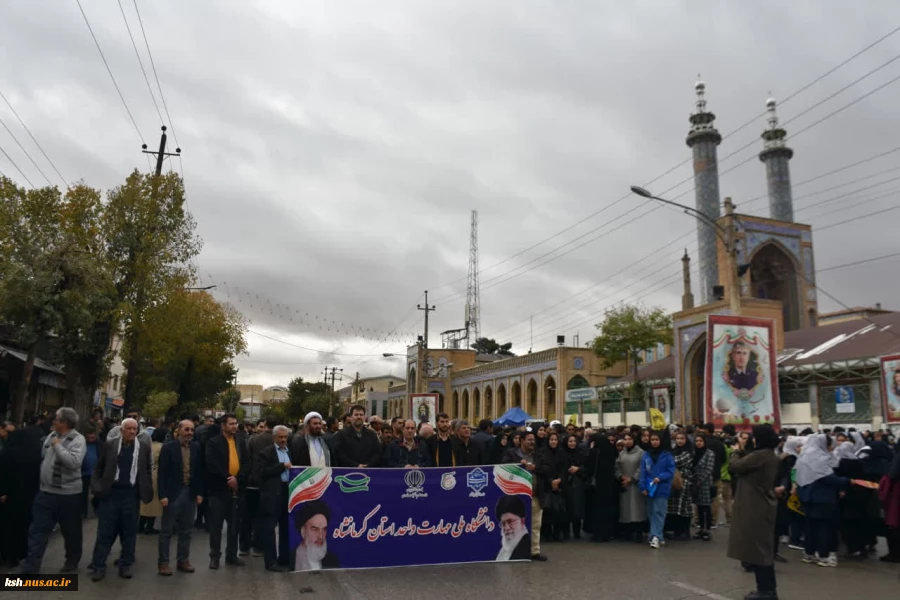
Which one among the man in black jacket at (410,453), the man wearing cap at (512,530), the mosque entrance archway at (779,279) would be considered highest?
the mosque entrance archway at (779,279)

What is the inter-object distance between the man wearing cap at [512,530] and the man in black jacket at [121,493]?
414cm

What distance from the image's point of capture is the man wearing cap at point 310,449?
8.35m

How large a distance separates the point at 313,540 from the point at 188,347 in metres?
24.9

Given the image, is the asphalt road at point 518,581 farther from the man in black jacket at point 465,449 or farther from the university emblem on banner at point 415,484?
the man in black jacket at point 465,449

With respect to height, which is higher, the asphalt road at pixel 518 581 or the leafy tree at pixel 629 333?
the leafy tree at pixel 629 333

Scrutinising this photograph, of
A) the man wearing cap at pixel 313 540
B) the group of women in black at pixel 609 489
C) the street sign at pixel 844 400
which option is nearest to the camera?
the man wearing cap at pixel 313 540

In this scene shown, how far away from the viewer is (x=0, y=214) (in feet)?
57.3

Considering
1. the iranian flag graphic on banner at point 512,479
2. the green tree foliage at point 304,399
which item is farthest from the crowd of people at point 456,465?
the green tree foliage at point 304,399

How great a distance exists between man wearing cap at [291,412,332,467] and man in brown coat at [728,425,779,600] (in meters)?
4.74

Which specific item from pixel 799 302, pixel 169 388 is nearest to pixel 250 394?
pixel 169 388

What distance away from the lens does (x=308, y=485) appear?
305 inches

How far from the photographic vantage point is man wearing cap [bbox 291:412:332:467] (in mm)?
8352

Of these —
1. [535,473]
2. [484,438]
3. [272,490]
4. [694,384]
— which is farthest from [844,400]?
[272,490]

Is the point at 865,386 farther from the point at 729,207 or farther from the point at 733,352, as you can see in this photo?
the point at 729,207
